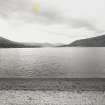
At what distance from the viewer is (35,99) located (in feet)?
8.00

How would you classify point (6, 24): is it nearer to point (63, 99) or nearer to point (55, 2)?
point (55, 2)

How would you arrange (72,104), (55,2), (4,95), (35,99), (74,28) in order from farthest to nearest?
(74,28) → (55,2) → (4,95) → (35,99) → (72,104)

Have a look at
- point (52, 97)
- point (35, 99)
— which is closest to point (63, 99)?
point (52, 97)

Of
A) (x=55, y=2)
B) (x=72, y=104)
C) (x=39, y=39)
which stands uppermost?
(x=55, y=2)

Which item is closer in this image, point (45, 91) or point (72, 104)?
point (72, 104)

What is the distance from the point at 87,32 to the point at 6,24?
334 centimetres

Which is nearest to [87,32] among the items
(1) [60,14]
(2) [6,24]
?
(1) [60,14]

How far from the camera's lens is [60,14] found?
8.61m

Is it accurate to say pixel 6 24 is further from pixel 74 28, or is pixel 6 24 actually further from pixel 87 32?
pixel 87 32

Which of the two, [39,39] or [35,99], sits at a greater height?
[39,39]

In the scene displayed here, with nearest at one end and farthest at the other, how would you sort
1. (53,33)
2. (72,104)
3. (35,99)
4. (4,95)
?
(72,104) < (35,99) < (4,95) < (53,33)

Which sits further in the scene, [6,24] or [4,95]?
[6,24]

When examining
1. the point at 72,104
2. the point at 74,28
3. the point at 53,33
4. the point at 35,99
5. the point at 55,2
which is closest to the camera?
the point at 72,104

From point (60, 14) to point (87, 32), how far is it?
134 cm
